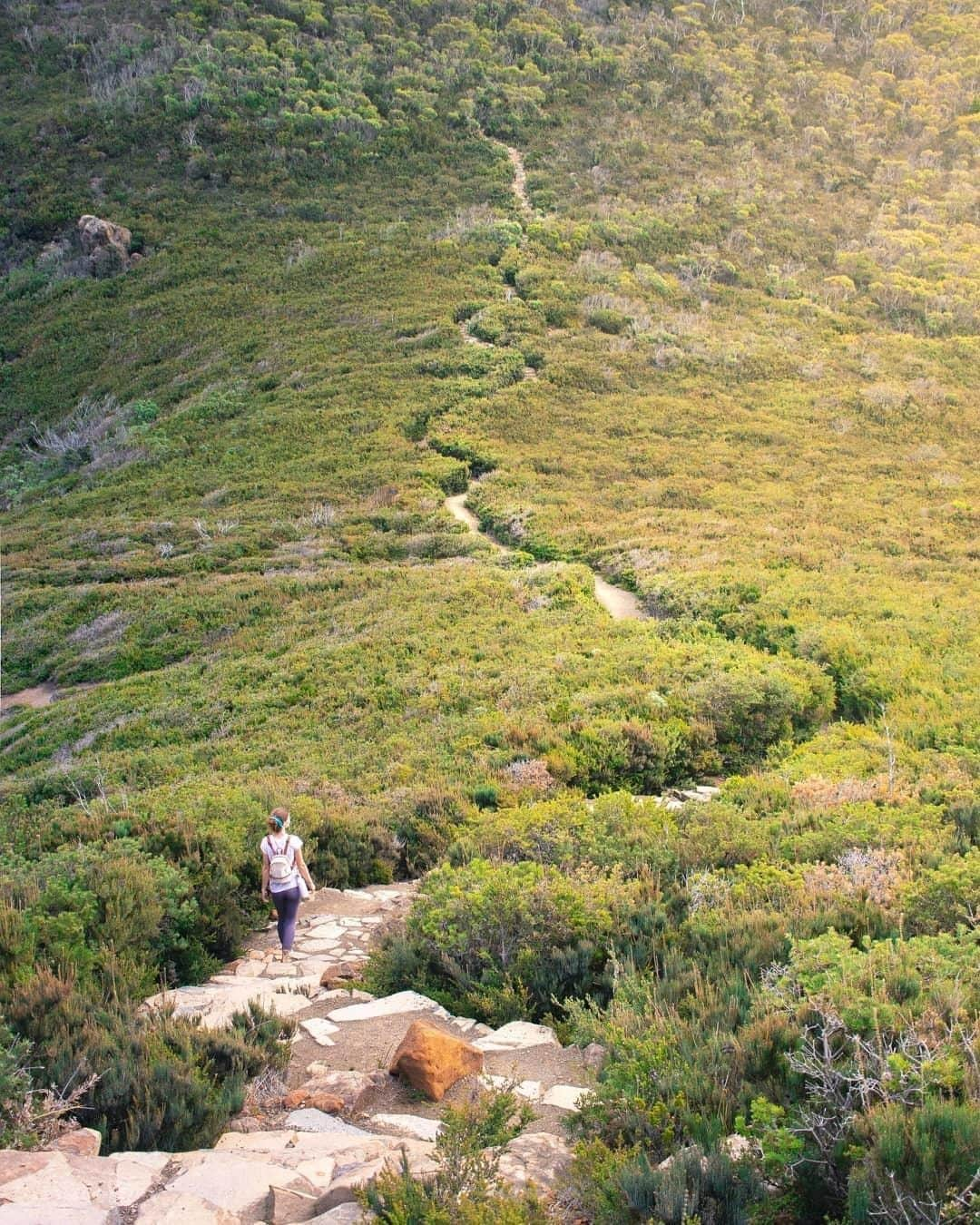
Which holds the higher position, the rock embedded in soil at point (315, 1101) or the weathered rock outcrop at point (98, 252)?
the weathered rock outcrop at point (98, 252)

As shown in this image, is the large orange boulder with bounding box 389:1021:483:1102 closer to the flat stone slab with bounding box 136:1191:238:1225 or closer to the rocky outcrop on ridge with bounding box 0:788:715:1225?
the rocky outcrop on ridge with bounding box 0:788:715:1225

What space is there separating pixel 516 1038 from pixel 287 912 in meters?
2.63

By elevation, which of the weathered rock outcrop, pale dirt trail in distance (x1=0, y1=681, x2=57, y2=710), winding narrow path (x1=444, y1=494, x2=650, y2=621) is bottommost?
pale dirt trail in distance (x1=0, y1=681, x2=57, y2=710)

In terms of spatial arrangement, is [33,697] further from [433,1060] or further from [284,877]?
[433,1060]

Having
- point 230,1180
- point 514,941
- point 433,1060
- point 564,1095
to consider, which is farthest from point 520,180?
point 230,1180

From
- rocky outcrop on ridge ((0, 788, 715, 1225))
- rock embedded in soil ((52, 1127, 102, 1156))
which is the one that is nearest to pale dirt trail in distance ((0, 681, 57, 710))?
rocky outcrop on ridge ((0, 788, 715, 1225))

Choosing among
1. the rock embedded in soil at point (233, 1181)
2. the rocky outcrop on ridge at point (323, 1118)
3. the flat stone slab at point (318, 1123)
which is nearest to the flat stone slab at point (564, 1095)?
the rocky outcrop on ridge at point (323, 1118)

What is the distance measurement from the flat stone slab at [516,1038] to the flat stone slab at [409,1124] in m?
0.67

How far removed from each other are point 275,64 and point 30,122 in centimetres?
1701

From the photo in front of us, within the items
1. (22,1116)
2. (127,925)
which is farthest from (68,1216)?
(127,925)

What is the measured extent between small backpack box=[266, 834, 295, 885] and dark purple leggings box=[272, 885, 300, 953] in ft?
0.36

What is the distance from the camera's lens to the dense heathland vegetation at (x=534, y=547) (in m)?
4.56

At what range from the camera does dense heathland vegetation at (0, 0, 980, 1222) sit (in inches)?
180

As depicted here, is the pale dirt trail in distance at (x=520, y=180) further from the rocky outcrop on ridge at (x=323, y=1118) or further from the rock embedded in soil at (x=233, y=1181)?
the rock embedded in soil at (x=233, y=1181)
